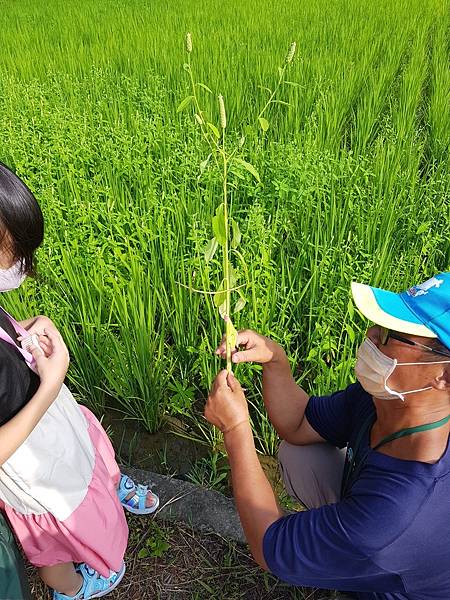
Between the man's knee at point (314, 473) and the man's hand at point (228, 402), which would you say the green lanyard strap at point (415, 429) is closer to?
the man's hand at point (228, 402)

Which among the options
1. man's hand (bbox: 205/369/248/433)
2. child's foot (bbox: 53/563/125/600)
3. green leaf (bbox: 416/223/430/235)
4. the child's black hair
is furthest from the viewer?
green leaf (bbox: 416/223/430/235)

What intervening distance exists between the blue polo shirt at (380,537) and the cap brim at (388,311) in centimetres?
22

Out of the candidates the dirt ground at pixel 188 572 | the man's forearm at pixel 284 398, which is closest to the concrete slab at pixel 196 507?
the dirt ground at pixel 188 572

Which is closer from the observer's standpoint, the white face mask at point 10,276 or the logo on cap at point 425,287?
the logo on cap at point 425,287

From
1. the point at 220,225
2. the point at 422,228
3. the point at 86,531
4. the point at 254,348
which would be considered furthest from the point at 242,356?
the point at 422,228

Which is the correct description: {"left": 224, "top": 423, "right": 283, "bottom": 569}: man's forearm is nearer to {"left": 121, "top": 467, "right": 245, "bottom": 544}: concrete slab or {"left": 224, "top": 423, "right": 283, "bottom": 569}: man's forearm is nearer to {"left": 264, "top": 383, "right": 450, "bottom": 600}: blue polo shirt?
{"left": 264, "top": 383, "right": 450, "bottom": 600}: blue polo shirt

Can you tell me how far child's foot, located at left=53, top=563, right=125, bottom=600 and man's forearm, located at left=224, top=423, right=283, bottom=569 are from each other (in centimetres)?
54

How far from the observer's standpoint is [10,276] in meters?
1.03

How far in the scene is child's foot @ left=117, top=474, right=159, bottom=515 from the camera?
1485 mm

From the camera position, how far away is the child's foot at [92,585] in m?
1.31

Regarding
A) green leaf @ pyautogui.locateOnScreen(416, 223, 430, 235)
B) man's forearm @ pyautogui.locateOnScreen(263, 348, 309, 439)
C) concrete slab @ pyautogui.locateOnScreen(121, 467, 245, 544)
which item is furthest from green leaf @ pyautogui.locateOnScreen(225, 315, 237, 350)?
green leaf @ pyautogui.locateOnScreen(416, 223, 430, 235)

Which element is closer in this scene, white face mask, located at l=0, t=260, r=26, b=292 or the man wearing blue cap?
the man wearing blue cap

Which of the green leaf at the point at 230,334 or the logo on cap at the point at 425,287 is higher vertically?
the logo on cap at the point at 425,287

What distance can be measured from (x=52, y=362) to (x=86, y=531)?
1.39ft
